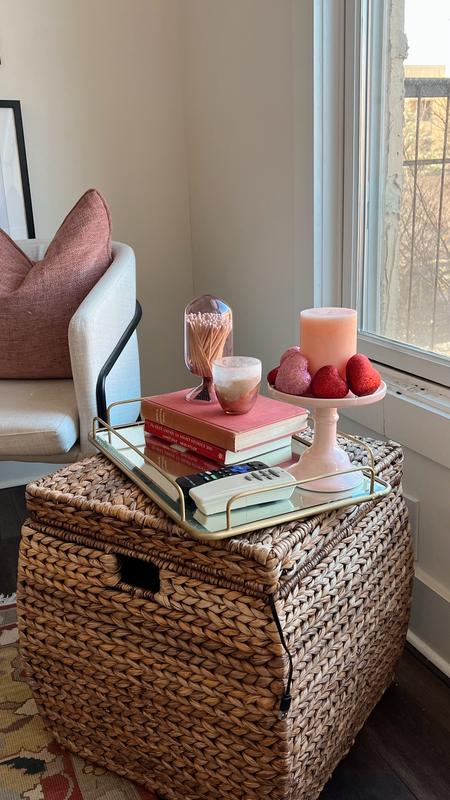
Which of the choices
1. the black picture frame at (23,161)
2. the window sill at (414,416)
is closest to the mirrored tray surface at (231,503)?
the window sill at (414,416)

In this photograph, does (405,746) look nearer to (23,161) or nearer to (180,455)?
(180,455)

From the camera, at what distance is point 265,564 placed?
0.87 m

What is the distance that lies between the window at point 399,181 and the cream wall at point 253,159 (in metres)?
0.12

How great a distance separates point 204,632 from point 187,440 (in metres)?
0.34

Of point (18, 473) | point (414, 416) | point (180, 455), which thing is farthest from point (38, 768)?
point (18, 473)

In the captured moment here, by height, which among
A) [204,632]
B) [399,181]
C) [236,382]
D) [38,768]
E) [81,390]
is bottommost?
[38,768]

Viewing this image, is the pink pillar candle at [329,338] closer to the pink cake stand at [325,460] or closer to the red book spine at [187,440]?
the pink cake stand at [325,460]

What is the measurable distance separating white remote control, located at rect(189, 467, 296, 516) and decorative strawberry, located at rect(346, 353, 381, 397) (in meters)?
0.16

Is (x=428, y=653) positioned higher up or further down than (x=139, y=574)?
further down

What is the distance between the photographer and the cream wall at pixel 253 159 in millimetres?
1690

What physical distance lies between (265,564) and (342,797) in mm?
505

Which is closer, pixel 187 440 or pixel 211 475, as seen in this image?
pixel 211 475

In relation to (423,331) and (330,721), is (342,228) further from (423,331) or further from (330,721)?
(330,721)

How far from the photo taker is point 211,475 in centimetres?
104
